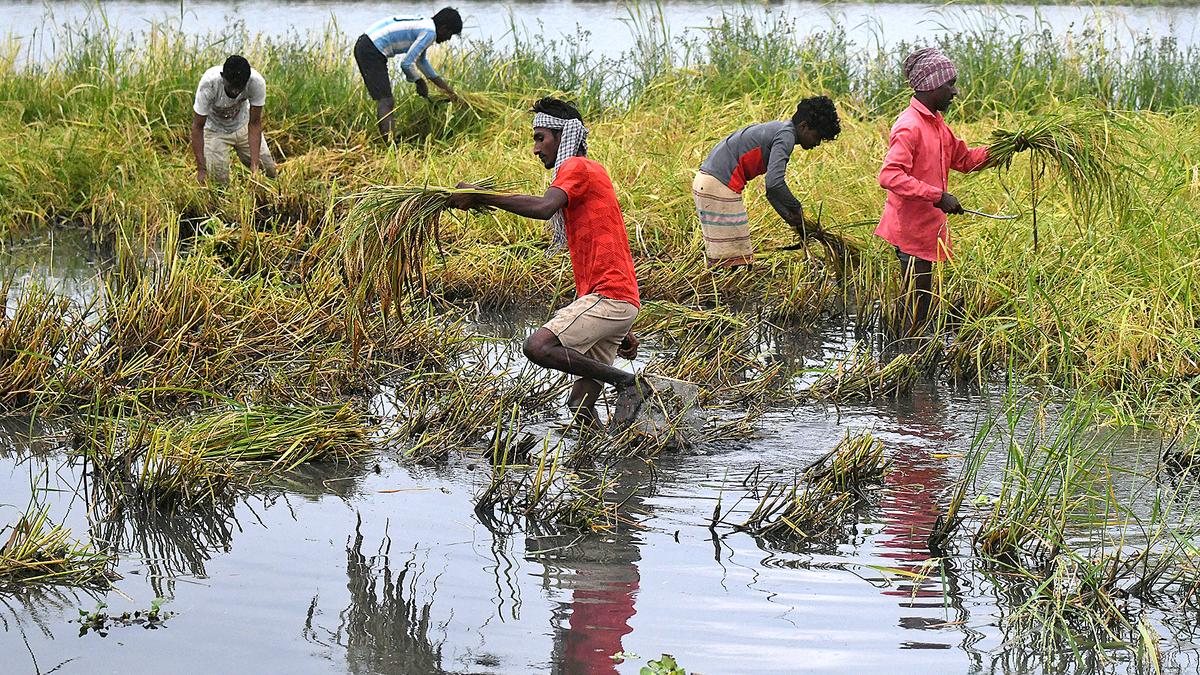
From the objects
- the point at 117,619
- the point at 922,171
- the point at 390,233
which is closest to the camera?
the point at 117,619

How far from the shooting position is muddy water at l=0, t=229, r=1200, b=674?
148 inches

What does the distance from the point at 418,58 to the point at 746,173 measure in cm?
430

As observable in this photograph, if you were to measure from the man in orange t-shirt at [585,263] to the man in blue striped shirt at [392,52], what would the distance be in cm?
569

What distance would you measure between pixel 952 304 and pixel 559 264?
7.55 feet

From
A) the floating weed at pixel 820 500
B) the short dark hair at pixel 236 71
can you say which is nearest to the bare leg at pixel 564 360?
the floating weed at pixel 820 500

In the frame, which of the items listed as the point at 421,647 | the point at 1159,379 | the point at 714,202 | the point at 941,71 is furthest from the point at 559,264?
the point at 421,647

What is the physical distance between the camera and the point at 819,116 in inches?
284

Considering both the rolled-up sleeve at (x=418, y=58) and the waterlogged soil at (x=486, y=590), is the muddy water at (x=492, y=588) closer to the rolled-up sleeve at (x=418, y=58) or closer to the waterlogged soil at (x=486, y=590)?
the waterlogged soil at (x=486, y=590)

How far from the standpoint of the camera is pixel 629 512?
16.0 ft

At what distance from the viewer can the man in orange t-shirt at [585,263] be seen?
5422mm

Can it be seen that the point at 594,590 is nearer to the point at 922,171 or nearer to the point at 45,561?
the point at 45,561

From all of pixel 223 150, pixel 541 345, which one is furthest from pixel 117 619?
pixel 223 150

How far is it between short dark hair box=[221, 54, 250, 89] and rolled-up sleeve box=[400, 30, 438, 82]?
1822 millimetres

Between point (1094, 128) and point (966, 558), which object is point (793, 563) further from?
point (1094, 128)
